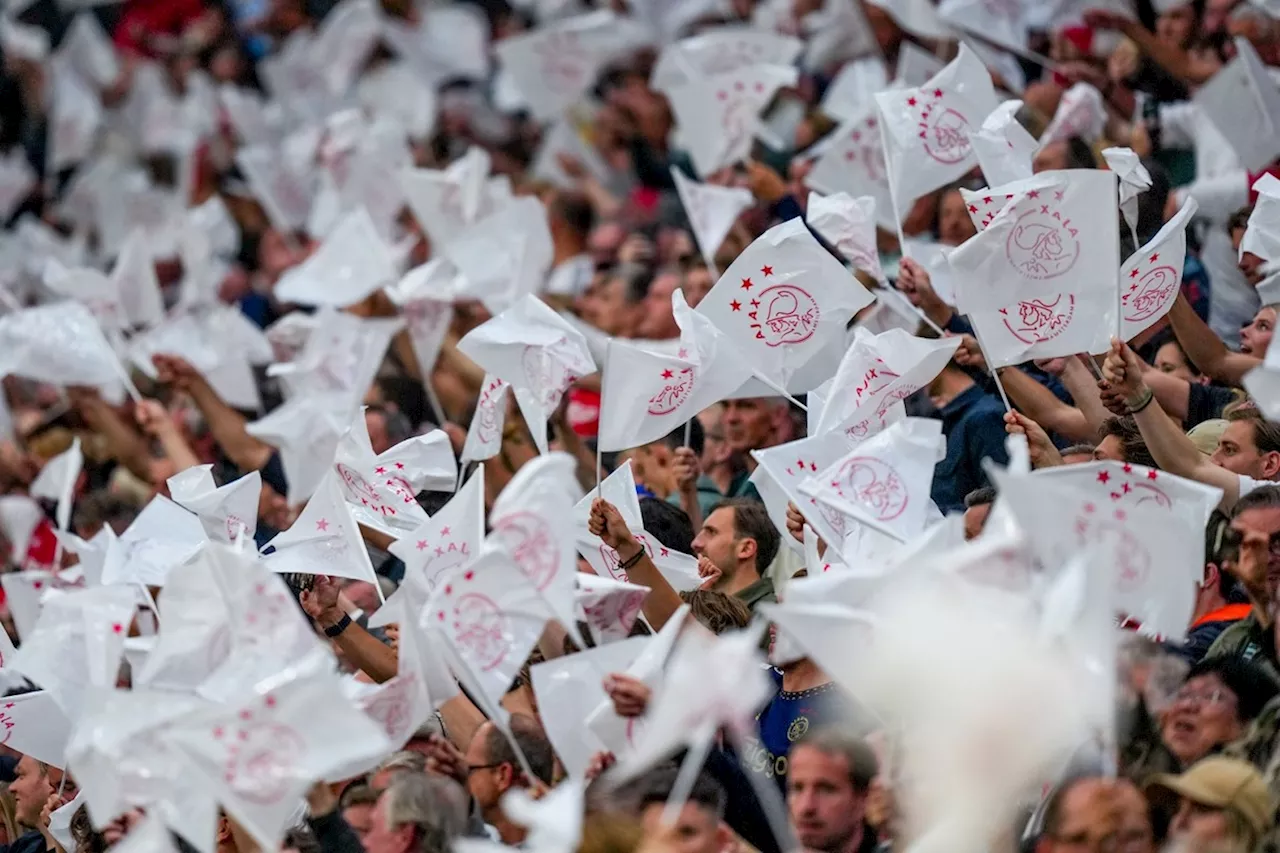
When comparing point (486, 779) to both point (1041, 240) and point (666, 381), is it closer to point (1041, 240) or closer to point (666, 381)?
point (666, 381)

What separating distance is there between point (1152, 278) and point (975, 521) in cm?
91

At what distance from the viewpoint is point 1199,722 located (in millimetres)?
4000

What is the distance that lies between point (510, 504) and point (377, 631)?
1.56m

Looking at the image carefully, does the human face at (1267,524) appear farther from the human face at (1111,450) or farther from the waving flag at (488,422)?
the waving flag at (488,422)

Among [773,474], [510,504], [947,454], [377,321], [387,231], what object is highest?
[510,504]

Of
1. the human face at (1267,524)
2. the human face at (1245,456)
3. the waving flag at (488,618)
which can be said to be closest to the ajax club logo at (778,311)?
the human face at (1245,456)

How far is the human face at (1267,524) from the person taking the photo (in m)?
4.24

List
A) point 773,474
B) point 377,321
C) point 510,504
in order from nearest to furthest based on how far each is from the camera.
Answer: point 510,504
point 773,474
point 377,321

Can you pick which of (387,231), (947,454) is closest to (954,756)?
(947,454)

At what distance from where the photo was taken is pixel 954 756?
353 centimetres

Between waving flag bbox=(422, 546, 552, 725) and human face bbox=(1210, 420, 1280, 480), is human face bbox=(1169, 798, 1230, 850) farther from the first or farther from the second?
waving flag bbox=(422, 546, 552, 725)

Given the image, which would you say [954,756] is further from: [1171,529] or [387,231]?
[387,231]

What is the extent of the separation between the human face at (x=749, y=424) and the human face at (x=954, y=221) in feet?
3.40

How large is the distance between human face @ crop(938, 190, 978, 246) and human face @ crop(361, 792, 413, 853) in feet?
11.0
